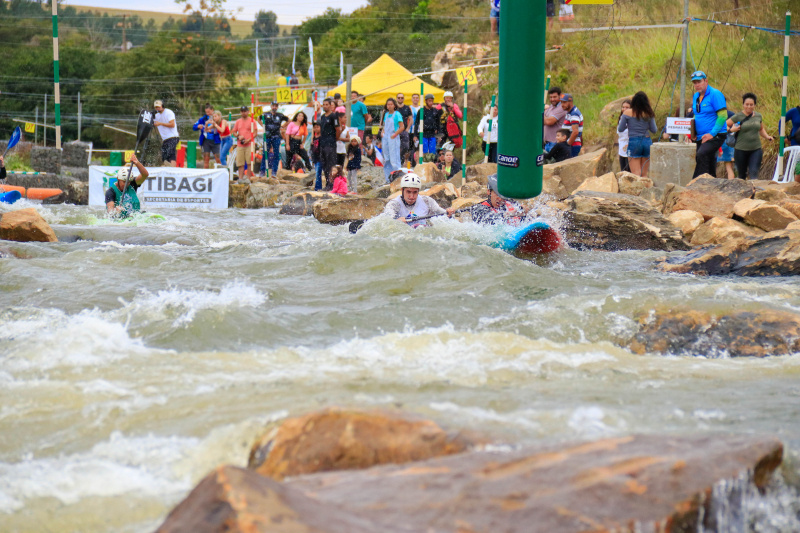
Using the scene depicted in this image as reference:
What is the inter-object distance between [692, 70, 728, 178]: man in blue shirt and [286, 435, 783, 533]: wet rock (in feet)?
31.4

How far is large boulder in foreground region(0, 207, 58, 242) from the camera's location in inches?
364

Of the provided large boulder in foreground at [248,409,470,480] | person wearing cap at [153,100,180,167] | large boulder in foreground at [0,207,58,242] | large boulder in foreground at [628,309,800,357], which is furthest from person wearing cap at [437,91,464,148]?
large boulder in foreground at [248,409,470,480]

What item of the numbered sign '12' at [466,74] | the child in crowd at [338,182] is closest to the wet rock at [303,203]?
the child in crowd at [338,182]

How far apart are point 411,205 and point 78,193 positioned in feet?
25.8

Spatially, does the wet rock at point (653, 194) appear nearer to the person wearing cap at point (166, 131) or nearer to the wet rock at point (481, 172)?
the wet rock at point (481, 172)

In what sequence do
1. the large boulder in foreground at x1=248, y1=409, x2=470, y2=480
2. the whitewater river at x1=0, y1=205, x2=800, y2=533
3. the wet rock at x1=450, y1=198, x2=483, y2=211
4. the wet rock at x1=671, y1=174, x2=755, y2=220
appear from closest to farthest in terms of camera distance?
the large boulder in foreground at x1=248, y1=409, x2=470, y2=480 < the whitewater river at x1=0, y1=205, x2=800, y2=533 < the wet rock at x1=671, y1=174, x2=755, y2=220 < the wet rock at x1=450, y1=198, x2=483, y2=211

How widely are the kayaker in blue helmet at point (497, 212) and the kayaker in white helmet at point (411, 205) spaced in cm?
40

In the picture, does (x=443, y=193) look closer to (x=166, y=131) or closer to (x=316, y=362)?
(x=166, y=131)

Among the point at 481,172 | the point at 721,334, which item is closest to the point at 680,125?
the point at 481,172

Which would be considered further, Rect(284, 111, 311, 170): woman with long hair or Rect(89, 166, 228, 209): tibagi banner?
Rect(284, 111, 311, 170): woman with long hair

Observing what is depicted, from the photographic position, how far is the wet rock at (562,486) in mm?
2229

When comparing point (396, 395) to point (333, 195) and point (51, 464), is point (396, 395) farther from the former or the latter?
point (333, 195)

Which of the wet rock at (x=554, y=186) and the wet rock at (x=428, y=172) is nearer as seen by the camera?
the wet rock at (x=554, y=186)

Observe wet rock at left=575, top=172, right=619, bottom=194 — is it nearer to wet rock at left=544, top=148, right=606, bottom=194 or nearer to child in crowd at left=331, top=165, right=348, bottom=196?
wet rock at left=544, top=148, right=606, bottom=194
